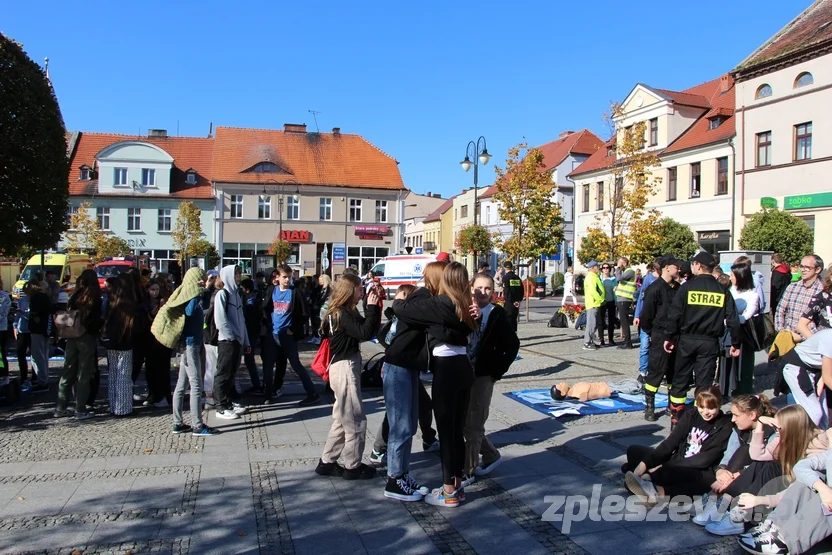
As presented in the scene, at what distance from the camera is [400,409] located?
4.89 meters

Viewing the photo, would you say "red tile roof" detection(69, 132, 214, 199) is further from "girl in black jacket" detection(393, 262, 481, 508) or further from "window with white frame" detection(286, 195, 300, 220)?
"girl in black jacket" detection(393, 262, 481, 508)

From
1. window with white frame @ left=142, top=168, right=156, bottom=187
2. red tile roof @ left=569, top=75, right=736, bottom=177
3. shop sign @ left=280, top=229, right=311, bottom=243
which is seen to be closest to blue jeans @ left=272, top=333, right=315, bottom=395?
red tile roof @ left=569, top=75, right=736, bottom=177

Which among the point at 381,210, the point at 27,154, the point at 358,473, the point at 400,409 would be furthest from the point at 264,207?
the point at 400,409

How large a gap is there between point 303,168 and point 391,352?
4654cm

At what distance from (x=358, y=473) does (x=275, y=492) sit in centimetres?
69

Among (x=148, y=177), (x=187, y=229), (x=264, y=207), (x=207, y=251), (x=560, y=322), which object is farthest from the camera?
(x=264, y=207)

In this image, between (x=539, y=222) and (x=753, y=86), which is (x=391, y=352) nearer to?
(x=539, y=222)

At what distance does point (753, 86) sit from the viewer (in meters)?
29.4

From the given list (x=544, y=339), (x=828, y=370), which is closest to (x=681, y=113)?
(x=544, y=339)

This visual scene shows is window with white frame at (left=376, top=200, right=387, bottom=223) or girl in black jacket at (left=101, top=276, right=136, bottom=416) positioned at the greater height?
window with white frame at (left=376, top=200, right=387, bottom=223)

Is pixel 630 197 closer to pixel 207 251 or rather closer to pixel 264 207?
pixel 207 251

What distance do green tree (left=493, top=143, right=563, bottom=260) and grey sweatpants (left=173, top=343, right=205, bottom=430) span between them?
15.3 metres

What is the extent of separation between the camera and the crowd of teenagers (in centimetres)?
409

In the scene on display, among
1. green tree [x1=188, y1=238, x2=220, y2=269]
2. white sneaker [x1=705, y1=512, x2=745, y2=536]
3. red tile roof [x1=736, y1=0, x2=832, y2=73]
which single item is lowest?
white sneaker [x1=705, y1=512, x2=745, y2=536]
